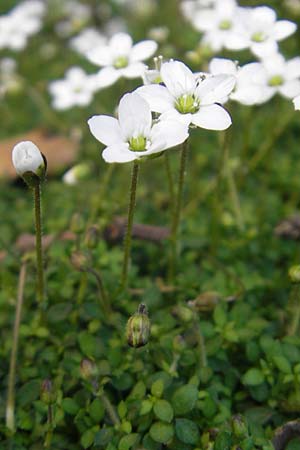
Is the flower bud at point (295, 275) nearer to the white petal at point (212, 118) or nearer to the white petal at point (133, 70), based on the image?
the white petal at point (212, 118)

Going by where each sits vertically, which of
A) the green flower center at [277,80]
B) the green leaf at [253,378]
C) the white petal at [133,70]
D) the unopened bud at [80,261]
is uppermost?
the green flower center at [277,80]

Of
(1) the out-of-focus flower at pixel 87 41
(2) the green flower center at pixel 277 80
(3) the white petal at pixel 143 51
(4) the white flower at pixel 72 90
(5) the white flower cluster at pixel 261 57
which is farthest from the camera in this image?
(1) the out-of-focus flower at pixel 87 41

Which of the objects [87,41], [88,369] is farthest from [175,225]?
[87,41]

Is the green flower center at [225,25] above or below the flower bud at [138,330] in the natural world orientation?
above

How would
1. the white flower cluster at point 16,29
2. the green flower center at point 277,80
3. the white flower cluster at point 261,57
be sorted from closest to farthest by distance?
the white flower cluster at point 261,57 < the green flower center at point 277,80 < the white flower cluster at point 16,29

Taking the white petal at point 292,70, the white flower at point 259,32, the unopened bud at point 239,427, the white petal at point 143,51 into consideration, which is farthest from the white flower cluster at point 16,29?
the unopened bud at point 239,427

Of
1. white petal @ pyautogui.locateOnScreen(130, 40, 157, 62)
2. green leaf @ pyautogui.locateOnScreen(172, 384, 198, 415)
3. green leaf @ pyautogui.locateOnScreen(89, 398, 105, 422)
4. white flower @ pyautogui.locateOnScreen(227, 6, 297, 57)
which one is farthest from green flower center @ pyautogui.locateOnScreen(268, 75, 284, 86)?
green leaf @ pyautogui.locateOnScreen(89, 398, 105, 422)

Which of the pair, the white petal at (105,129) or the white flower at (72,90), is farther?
the white flower at (72,90)

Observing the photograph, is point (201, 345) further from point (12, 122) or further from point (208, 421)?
point (12, 122)
